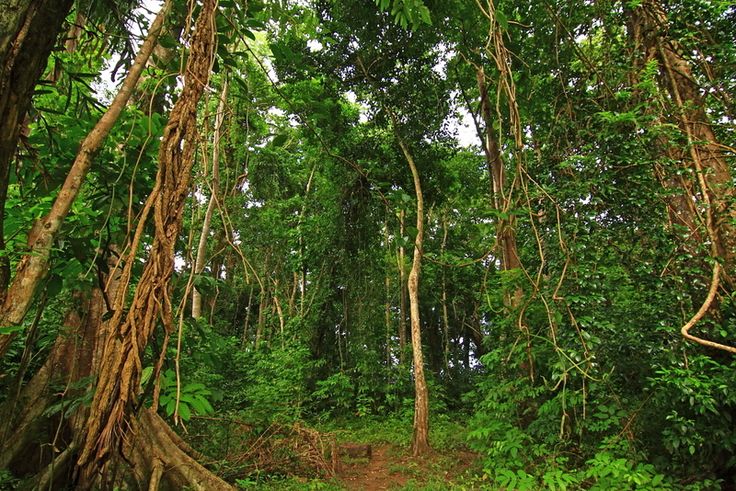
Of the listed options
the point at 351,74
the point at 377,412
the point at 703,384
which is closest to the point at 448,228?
the point at 377,412

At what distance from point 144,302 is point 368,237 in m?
8.28

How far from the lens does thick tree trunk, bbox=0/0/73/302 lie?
107 centimetres

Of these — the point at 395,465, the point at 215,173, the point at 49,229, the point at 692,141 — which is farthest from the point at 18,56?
the point at 395,465

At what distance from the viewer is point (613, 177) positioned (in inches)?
163

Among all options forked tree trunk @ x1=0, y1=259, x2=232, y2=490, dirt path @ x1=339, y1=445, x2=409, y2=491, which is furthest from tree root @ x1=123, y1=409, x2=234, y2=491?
dirt path @ x1=339, y1=445, x2=409, y2=491

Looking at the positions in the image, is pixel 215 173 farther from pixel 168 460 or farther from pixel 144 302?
pixel 144 302

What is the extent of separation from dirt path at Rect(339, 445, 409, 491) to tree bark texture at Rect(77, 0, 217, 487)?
5655 mm

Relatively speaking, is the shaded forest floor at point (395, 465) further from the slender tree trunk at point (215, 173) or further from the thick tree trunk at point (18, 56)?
the thick tree trunk at point (18, 56)

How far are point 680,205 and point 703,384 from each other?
170cm

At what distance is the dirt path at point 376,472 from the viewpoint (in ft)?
19.6

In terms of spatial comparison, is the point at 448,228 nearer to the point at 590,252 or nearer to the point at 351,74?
the point at 351,74

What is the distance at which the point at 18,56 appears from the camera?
1.11m

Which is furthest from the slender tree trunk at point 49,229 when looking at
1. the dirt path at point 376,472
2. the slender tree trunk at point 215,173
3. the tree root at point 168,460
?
the dirt path at point 376,472

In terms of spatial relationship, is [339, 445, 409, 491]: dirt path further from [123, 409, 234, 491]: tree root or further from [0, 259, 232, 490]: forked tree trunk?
[0, 259, 232, 490]: forked tree trunk
